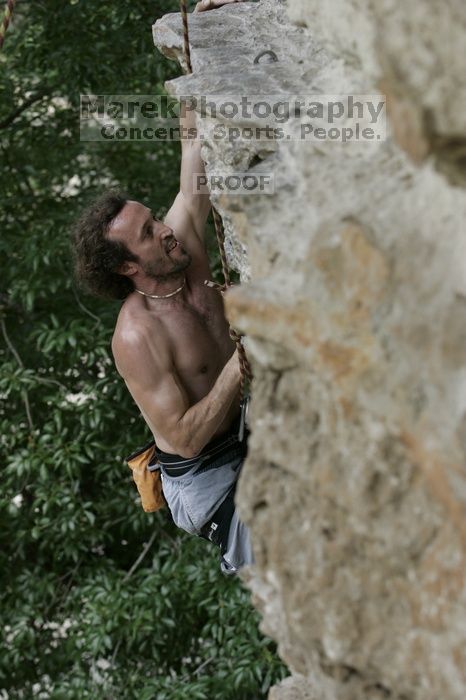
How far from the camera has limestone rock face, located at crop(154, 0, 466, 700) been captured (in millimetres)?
1093

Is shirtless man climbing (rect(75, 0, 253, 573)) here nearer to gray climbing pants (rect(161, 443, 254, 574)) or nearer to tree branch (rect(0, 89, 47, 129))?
gray climbing pants (rect(161, 443, 254, 574))

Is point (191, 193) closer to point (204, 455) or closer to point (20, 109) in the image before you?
point (204, 455)

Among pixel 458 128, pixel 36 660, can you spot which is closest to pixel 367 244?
pixel 458 128

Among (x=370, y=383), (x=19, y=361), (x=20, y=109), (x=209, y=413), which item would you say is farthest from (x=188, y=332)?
(x=20, y=109)

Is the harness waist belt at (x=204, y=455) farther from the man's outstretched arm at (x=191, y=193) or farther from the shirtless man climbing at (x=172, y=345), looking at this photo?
the man's outstretched arm at (x=191, y=193)

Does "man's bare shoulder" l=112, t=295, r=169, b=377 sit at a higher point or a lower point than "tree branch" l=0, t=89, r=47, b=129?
lower

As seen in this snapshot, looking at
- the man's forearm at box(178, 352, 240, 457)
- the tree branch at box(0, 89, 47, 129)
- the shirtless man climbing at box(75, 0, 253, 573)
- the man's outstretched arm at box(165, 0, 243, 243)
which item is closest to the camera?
the man's forearm at box(178, 352, 240, 457)

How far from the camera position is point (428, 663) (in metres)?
1.23

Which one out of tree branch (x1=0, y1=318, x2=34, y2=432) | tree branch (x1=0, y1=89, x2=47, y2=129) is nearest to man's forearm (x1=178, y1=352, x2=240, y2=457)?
tree branch (x1=0, y1=318, x2=34, y2=432)

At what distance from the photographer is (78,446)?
374 cm

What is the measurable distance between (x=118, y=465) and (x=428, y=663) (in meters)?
2.89

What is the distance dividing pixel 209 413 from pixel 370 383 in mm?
1138

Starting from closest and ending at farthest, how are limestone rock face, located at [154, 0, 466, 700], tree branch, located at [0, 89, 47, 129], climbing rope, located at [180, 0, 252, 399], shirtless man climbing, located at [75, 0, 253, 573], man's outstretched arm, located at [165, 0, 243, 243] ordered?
limestone rock face, located at [154, 0, 466, 700] < climbing rope, located at [180, 0, 252, 399] < shirtless man climbing, located at [75, 0, 253, 573] < man's outstretched arm, located at [165, 0, 243, 243] < tree branch, located at [0, 89, 47, 129]

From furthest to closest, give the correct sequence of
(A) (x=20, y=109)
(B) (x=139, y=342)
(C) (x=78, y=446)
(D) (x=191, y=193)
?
(A) (x=20, y=109), (C) (x=78, y=446), (D) (x=191, y=193), (B) (x=139, y=342)
